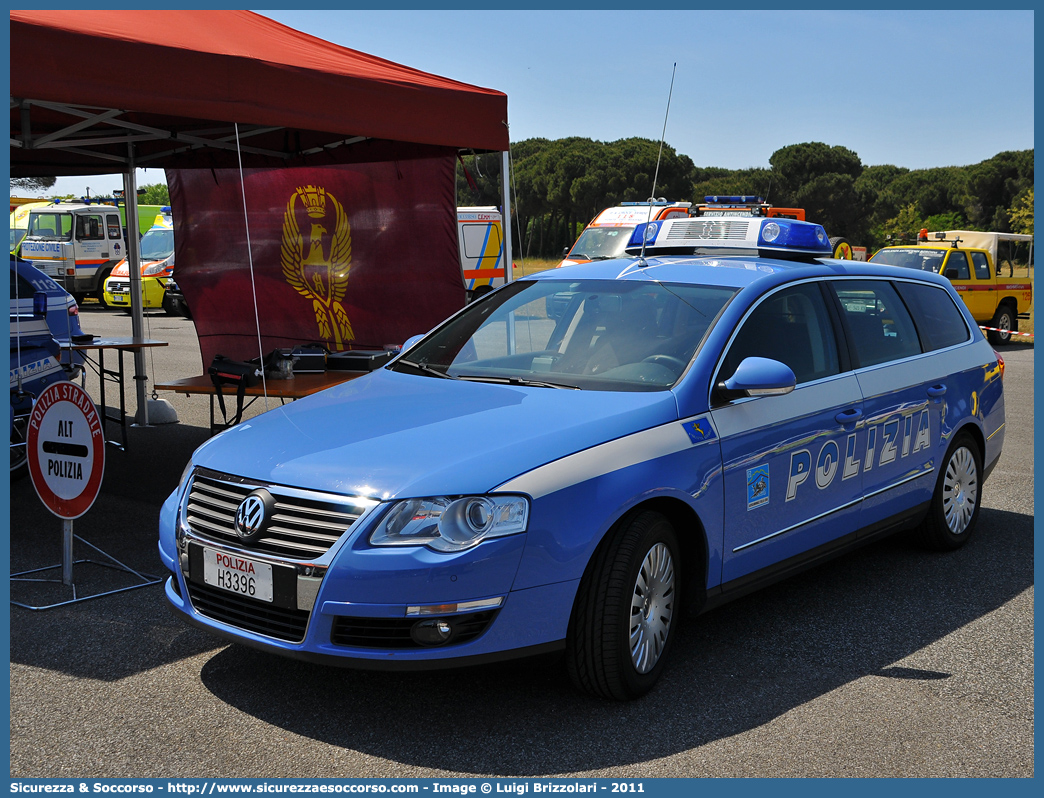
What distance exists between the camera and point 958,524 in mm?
5719

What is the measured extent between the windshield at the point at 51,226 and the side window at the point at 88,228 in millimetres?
202

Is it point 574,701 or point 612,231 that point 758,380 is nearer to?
point 574,701

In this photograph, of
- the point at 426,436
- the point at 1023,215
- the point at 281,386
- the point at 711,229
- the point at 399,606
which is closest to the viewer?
the point at 399,606

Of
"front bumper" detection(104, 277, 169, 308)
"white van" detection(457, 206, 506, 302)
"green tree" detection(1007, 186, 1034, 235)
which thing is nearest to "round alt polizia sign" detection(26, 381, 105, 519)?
"white van" detection(457, 206, 506, 302)

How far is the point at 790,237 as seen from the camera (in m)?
5.25

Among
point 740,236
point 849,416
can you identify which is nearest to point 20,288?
point 740,236

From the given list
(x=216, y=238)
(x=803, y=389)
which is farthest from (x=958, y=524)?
(x=216, y=238)

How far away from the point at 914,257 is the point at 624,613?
16.5 m

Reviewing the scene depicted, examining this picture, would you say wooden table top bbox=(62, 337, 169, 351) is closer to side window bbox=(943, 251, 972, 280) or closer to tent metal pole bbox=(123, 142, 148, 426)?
tent metal pole bbox=(123, 142, 148, 426)

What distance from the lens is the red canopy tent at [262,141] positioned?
16.1 feet

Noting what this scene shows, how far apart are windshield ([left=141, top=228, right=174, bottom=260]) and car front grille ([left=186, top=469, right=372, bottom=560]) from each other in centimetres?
2231

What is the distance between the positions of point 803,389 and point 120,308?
23648mm

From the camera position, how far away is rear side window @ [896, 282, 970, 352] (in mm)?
5516

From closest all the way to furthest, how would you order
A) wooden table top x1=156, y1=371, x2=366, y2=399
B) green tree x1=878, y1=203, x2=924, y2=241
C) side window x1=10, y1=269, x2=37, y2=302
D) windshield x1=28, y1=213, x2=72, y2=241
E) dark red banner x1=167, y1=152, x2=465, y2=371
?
wooden table top x1=156, y1=371, x2=366, y2=399
side window x1=10, y1=269, x2=37, y2=302
dark red banner x1=167, y1=152, x2=465, y2=371
windshield x1=28, y1=213, x2=72, y2=241
green tree x1=878, y1=203, x2=924, y2=241
